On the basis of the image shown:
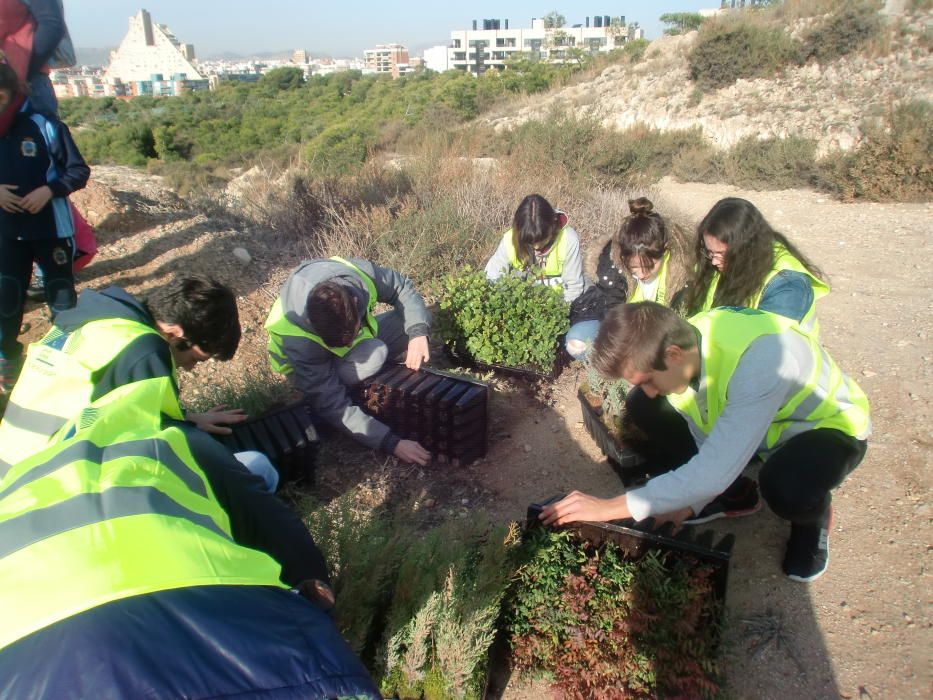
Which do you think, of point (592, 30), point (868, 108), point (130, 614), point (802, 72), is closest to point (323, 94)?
point (802, 72)

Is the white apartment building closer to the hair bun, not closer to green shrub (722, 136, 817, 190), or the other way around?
green shrub (722, 136, 817, 190)

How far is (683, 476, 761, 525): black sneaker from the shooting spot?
108 inches

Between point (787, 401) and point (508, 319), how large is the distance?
1.79 m

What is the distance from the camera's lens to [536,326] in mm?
3750

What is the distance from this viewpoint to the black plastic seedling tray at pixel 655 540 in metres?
2.02

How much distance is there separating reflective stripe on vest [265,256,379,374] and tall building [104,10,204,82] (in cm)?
7201

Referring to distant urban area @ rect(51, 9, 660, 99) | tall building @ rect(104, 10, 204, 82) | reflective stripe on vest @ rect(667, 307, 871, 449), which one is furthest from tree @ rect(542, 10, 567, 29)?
reflective stripe on vest @ rect(667, 307, 871, 449)

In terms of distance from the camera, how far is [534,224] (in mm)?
3895

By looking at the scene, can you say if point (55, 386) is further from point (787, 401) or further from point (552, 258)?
point (552, 258)

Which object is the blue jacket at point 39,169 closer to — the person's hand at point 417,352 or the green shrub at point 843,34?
the person's hand at point 417,352

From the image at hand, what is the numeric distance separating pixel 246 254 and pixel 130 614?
5132mm

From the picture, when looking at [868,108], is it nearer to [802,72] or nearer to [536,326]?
[802,72]

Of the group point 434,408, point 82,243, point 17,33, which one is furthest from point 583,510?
point 17,33

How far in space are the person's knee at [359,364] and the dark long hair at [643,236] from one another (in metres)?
1.52
